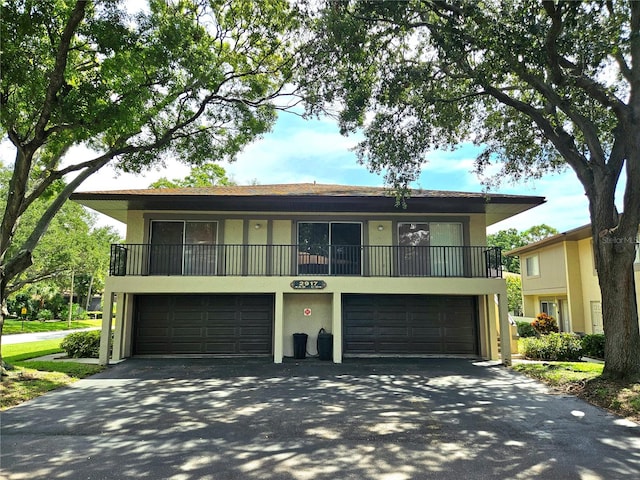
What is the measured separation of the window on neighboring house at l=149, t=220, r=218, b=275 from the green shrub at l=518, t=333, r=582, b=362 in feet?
34.9

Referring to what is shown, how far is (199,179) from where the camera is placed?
31.1 m

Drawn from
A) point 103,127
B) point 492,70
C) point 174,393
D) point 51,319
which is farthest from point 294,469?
point 51,319

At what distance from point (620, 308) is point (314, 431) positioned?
22.9 feet

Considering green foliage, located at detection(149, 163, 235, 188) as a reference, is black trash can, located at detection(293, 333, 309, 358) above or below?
below

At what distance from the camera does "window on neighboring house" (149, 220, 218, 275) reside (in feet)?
44.2

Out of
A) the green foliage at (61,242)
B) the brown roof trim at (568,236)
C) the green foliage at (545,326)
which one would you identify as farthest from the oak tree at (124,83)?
the green foliage at (545,326)

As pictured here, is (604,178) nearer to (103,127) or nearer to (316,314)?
(316,314)

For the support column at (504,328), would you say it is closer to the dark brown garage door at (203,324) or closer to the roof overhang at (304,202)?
the roof overhang at (304,202)

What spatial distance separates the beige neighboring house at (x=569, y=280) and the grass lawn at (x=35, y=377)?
18632 mm

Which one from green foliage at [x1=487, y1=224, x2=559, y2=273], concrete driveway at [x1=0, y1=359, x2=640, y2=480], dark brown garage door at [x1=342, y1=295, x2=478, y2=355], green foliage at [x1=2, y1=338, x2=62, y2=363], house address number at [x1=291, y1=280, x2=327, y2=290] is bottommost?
concrete driveway at [x1=0, y1=359, x2=640, y2=480]

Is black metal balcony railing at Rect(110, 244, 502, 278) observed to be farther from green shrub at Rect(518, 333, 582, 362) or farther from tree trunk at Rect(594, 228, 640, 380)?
tree trunk at Rect(594, 228, 640, 380)

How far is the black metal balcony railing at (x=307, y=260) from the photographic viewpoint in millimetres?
13430

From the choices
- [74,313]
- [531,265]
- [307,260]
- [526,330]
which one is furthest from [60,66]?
[74,313]

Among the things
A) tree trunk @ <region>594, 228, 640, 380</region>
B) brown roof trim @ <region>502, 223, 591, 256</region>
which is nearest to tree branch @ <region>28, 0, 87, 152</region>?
tree trunk @ <region>594, 228, 640, 380</region>
